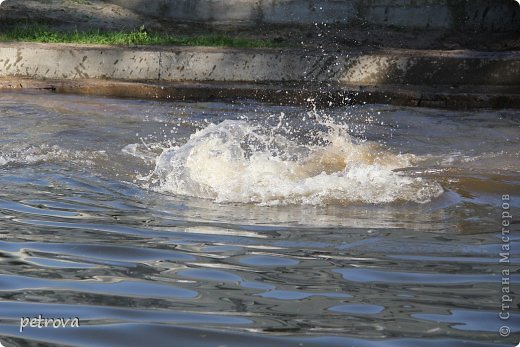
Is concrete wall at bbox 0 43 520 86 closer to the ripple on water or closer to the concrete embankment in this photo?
the concrete embankment

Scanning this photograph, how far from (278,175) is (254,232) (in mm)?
1527

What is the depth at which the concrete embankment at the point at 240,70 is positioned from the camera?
35.6 ft

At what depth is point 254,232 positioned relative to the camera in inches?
200

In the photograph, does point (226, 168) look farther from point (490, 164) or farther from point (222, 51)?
point (222, 51)

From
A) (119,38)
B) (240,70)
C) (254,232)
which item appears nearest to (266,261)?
(254,232)

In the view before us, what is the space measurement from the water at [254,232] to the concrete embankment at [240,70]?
155 cm

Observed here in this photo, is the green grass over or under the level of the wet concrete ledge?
over

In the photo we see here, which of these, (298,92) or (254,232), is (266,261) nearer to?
(254,232)

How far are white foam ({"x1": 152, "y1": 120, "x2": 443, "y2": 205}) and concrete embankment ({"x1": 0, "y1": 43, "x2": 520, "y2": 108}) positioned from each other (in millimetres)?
3349

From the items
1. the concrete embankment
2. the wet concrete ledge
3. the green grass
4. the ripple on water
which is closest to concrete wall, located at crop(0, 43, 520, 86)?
the concrete embankment

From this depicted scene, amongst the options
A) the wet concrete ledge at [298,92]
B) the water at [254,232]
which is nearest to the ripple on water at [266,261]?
the water at [254,232]

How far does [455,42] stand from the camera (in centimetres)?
1337

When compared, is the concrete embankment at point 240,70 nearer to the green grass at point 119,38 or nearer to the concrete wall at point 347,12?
the green grass at point 119,38

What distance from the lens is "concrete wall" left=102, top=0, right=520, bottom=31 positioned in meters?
13.8
